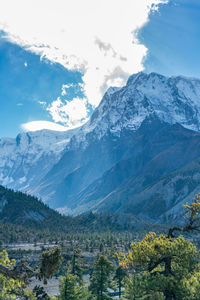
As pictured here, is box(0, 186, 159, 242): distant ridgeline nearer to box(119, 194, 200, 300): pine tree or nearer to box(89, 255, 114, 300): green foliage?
box(89, 255, 114, 300): green foliage

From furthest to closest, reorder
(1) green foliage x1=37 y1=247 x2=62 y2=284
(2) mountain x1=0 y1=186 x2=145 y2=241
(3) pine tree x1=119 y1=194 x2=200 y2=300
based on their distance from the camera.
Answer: (2) mountain x1=0 y1=186 x2=145 y2=241 < (3) pine tree x1=119 y1=194 x2=200 y2=300 < (1) green foliage x1=37 y1=247 x2=62 y2=284

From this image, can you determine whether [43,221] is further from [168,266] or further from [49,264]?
[49,264]

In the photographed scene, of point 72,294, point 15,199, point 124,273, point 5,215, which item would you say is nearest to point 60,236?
point 5,215

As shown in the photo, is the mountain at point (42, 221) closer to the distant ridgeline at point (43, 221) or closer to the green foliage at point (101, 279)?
the distant ridgeline at point (43, 221)

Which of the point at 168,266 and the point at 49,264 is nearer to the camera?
the point at 49,264

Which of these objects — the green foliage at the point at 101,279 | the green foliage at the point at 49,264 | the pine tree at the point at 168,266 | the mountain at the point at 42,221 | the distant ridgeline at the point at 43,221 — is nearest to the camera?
the green foliage at the point at 49,264

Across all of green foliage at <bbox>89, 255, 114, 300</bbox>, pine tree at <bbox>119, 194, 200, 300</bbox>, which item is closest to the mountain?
green foliage at <bbox>89, 255, 114, 300</bbox>

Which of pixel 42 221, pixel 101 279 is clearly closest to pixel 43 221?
pixel 42 221

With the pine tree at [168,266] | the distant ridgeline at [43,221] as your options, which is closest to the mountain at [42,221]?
the distant ridgeline at [43,221]

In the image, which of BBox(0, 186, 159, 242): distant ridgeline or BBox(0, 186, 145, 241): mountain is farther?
BBox(0, 186, 145, 241): mountain

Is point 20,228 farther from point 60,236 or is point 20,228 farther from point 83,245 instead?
point 83,245

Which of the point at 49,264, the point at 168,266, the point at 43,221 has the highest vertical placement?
the point at 43,221

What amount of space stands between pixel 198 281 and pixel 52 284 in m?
82.3

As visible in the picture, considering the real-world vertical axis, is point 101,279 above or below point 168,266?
above
